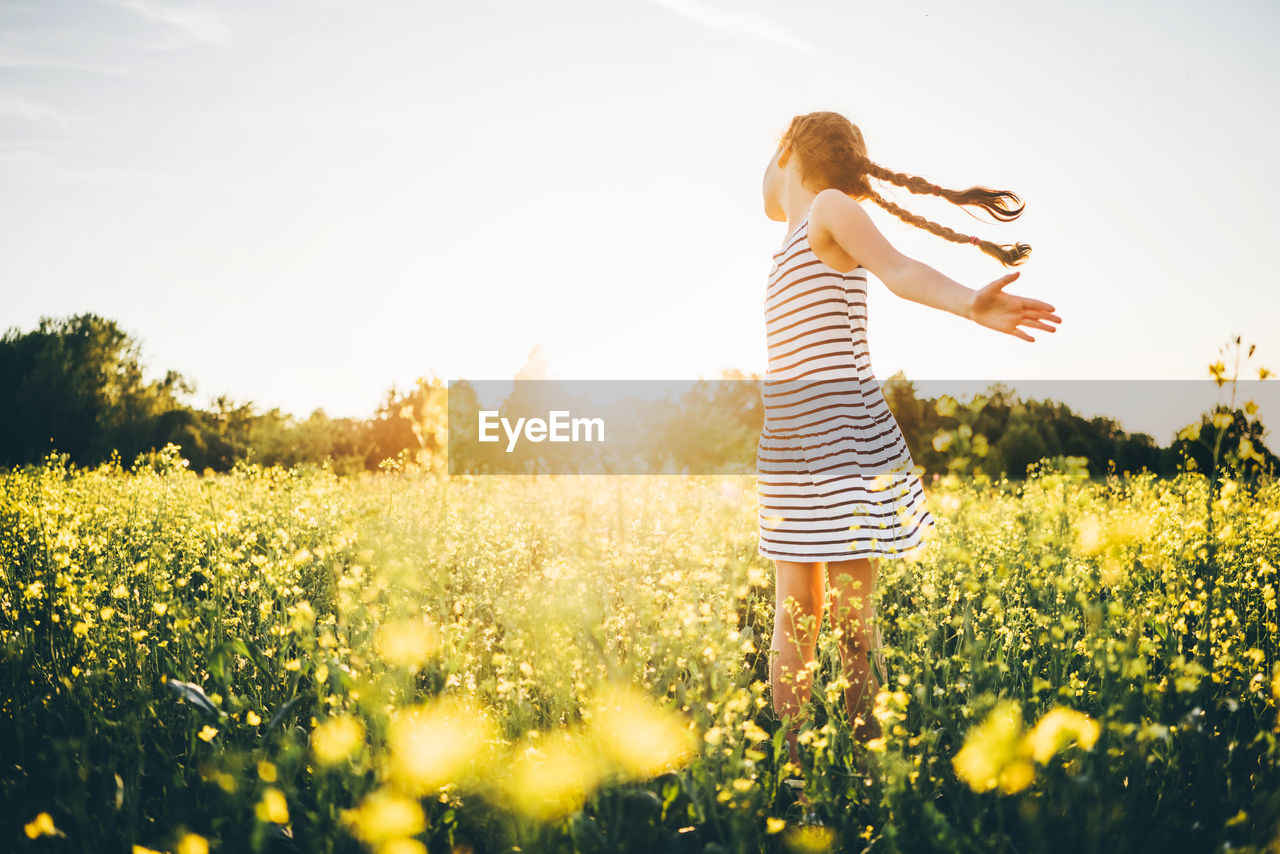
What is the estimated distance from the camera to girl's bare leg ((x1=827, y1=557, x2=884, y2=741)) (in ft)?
6.52

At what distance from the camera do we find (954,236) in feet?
7.47

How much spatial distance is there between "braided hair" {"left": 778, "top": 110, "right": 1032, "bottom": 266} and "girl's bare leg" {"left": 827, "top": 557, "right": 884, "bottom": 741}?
1.07 meters

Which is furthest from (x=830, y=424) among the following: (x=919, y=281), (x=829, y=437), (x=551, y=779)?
(x=551, y=779)

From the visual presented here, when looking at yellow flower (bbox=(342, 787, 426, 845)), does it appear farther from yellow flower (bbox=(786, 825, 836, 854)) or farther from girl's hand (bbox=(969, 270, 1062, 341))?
girl's hand (bbox=(969, 270, 1062, 341))

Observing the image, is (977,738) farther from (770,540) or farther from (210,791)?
(210,791)

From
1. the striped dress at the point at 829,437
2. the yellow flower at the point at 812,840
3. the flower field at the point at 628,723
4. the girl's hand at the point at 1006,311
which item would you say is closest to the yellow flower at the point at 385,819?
the flower field at the point at 628,723

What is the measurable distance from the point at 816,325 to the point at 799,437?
351 millimetres

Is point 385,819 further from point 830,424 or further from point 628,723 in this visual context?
point 830,424

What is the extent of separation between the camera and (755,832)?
1.52 meters

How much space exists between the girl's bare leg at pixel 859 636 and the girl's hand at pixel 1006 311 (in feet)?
2.48

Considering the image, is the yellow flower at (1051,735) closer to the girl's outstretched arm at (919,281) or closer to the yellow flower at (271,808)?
the girl's outstretched arm at (919,281)

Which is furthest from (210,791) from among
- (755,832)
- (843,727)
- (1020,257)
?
(1020,257)

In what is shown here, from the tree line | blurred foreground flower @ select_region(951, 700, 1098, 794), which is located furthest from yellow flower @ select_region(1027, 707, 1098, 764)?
the tree line

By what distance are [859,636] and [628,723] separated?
847mm
